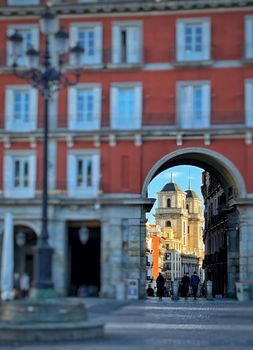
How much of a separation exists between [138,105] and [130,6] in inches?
203

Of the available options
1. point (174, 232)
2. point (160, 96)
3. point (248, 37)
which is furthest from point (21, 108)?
point (174, 232)

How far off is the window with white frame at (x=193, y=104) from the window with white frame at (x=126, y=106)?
6.87 ft

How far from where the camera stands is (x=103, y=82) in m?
38.5

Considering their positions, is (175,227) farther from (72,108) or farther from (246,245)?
(246,245)

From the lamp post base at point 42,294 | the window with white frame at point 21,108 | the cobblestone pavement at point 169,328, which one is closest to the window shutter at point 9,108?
the window with white frame at point 21,108

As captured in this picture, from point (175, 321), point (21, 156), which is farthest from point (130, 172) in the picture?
point (175, 321)

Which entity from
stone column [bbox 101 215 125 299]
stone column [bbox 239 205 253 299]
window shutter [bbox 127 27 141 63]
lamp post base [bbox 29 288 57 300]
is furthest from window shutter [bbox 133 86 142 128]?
lamp post base [bbox 29 288 57 300]

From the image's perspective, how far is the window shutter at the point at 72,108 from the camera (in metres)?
38.3

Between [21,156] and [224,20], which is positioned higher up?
[224,20]

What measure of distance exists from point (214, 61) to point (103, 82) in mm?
5791

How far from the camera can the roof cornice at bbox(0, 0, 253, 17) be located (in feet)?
125

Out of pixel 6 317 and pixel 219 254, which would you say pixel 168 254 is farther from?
pixel 6 317

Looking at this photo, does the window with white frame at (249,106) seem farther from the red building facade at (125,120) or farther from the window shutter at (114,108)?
the window shutter at (114,108)

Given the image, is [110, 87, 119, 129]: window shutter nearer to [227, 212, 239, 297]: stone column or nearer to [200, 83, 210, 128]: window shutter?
[200, 83, 210, 128]: window shutter
